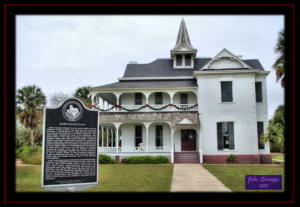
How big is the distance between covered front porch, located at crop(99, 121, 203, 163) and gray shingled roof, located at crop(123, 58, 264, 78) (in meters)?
5.28

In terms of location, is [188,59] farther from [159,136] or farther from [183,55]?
[159,136]

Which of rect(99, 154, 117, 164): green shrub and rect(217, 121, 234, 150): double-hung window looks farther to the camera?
rect(217, 121, 234, 150): double-hung window

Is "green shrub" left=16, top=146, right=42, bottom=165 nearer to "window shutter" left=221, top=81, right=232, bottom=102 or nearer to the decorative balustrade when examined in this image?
the decorative balustrade

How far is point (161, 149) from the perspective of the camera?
961 inches

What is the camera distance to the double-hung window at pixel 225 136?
2338cm

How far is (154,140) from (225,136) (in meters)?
6.16

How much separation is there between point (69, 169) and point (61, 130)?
1166 millimetres

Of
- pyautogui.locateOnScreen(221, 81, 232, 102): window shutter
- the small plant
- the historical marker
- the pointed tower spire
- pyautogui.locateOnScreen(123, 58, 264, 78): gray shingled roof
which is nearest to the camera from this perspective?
the historical marker

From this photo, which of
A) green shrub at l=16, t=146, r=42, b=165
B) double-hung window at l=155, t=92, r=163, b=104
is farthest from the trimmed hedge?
green shrub at l=16, t=146, r=42, b=165

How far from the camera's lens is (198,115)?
24.1 meters

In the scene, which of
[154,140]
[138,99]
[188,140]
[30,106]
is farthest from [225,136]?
[30,106]

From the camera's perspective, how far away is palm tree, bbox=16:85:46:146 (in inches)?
1420
